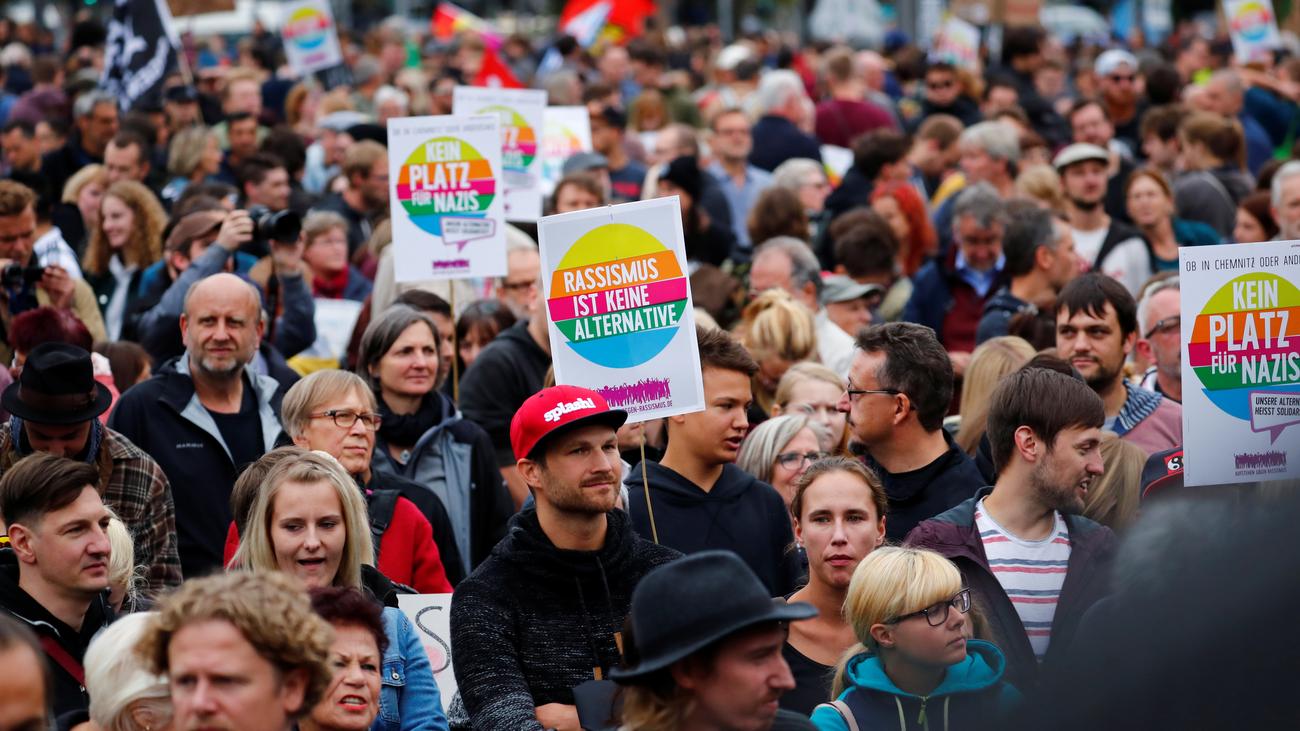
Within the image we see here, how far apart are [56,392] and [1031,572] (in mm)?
3504

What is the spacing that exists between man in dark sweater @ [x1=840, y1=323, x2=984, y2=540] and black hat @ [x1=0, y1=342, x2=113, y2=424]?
276 centimetres

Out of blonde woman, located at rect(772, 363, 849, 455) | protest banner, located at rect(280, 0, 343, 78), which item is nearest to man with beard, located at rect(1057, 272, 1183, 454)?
blonde woman, located at rect(772, 363, 849, 455)

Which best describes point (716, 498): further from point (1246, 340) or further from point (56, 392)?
point (56, 392)

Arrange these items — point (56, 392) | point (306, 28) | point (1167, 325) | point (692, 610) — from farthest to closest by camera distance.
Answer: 1. point (306, 28)
2. point (1167, 325)
3. point (56, 392)
4. point (692, 610)

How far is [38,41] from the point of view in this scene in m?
29.9

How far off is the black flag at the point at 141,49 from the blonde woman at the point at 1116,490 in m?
10.6

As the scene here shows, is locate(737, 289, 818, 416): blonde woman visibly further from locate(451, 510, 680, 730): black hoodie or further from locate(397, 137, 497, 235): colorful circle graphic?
locate(451, 510, 680, 730): black hoodie

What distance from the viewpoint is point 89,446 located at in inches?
261

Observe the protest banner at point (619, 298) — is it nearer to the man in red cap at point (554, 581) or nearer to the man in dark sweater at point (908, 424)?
the man in dark sweater at point (908, 424)

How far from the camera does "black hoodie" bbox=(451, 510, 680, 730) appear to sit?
196 inches

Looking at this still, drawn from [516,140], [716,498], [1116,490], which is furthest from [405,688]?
[516,140]

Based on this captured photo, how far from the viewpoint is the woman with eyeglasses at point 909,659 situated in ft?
15.9

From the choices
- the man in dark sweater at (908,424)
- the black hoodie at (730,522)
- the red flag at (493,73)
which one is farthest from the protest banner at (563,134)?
the black hoodie at (730,522)

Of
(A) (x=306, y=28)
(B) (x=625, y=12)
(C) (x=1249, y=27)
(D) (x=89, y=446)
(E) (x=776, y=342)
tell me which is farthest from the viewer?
(B) (x=625, y=12)
